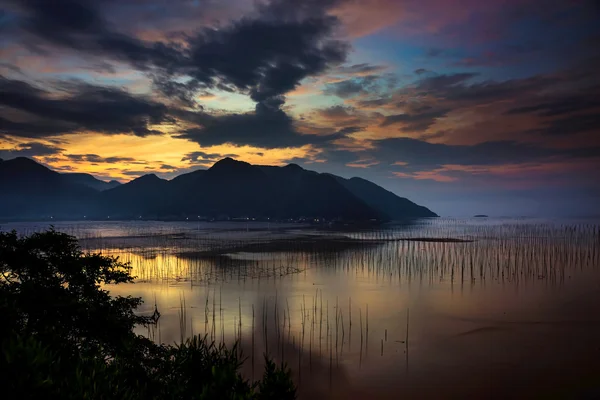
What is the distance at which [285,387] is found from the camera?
→ 6.02 meters

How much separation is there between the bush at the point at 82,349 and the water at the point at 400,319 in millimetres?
8996

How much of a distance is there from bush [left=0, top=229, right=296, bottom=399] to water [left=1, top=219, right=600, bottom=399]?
29.5 ft

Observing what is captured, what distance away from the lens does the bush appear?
16.4 feet

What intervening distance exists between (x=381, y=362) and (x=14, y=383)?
19.5 m

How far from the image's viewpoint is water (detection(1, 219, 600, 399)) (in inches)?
754

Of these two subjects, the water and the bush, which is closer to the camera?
the bush

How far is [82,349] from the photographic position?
1048 centimetres

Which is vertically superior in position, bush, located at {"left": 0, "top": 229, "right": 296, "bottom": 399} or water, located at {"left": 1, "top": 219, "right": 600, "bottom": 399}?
bush, located at {"left": 0, "top": 229, "right": 296, "bottom": 399}

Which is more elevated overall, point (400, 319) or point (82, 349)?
point (82, 349)

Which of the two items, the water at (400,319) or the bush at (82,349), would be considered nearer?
the bush at (82,349)

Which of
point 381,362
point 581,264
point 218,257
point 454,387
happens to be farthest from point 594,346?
point 218,257

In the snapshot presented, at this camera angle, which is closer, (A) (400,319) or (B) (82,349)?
(B) (82,349)

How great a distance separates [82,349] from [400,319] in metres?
24.1

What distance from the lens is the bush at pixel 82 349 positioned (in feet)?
16.4
